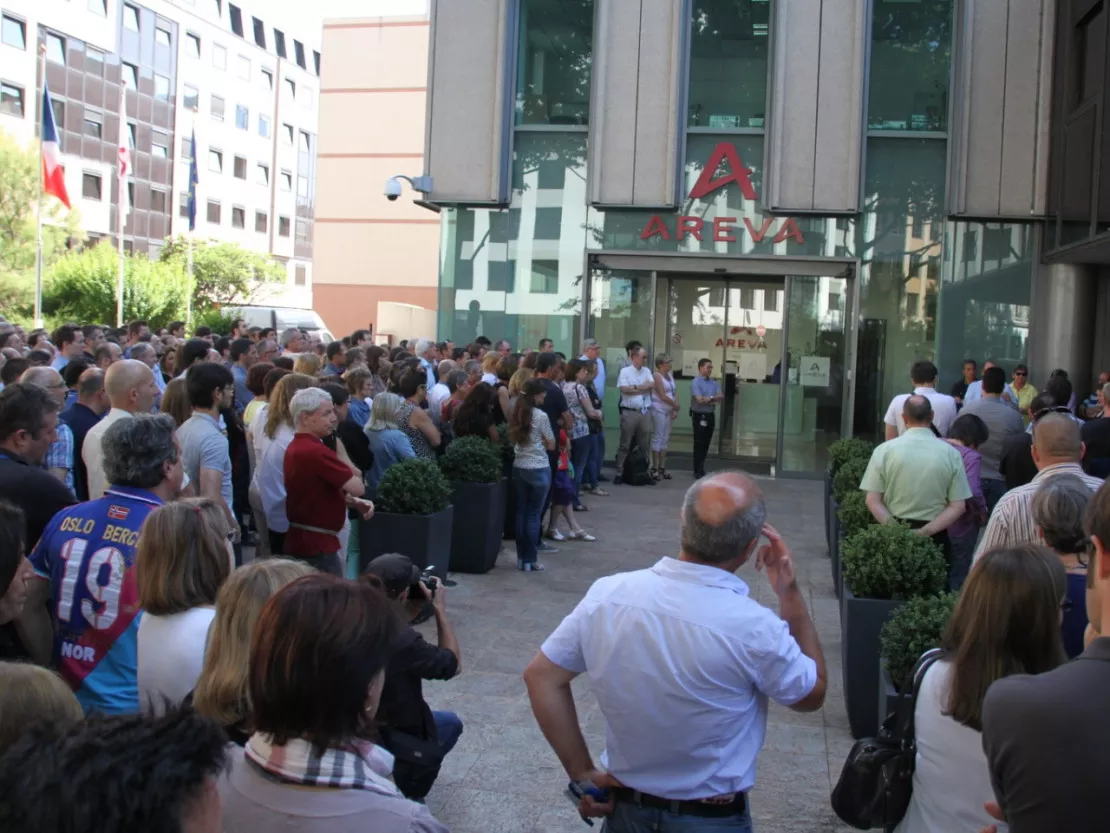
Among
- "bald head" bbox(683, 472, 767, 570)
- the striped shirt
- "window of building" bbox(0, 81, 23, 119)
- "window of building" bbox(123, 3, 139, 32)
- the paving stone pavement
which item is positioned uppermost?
"window of building" bbox(123, 3, 139, 32)

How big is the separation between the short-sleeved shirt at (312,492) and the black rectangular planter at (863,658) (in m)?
3.00

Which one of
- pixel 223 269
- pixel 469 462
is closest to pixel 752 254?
pixel 469 462

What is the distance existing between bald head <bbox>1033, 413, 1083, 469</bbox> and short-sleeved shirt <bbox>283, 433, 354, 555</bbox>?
3.82 m

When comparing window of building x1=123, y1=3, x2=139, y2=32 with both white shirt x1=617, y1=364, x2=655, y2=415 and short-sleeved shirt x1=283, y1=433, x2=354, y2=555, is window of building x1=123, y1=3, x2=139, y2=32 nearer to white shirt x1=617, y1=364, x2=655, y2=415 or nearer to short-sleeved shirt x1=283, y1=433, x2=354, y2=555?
white shirt x1=617, y1=364, x2=655, y2=415

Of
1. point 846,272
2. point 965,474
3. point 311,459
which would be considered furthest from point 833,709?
point 846,272

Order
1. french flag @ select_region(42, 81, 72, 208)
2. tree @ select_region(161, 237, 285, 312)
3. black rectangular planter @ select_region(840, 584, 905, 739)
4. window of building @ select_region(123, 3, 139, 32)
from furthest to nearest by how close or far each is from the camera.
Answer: tree @ select_region(161, 237, 285, 312) < window of building @ select_region(123, 3, 139, 32) < french flag @ select_region(42, 81, 72, 208) < black rectangular planter @ select_region(840, 584, 905, 739)

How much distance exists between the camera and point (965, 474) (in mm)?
7551

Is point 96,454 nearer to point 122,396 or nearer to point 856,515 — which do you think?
point 122,396

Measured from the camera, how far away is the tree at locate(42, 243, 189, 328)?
37281 mm

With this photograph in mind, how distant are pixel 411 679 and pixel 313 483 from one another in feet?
9.79

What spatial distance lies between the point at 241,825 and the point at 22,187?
43.8 metres

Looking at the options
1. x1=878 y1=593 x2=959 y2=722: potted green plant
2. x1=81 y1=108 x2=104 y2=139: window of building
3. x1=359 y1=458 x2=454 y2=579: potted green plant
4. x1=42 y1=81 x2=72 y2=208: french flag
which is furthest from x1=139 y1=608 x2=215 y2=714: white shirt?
x1=81 y1=108 x2=104 y2=139: window of building

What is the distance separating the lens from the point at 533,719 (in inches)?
259

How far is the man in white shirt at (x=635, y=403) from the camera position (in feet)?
53.6
